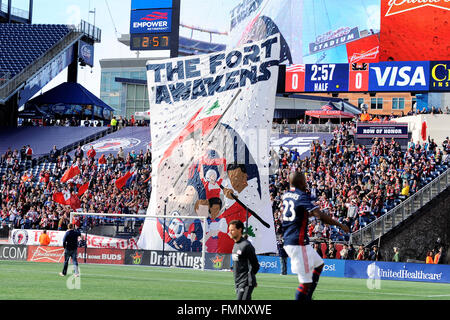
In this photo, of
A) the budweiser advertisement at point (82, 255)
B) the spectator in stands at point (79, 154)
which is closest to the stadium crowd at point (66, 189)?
the spectator in stands at point (79, 154)

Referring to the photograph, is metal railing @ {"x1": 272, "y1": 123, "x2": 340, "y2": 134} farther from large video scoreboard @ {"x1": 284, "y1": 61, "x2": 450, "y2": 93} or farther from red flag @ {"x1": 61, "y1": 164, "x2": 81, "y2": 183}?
red flag @ {"x1": 61, "y1": 164, "x2": 81, "y2": 183}

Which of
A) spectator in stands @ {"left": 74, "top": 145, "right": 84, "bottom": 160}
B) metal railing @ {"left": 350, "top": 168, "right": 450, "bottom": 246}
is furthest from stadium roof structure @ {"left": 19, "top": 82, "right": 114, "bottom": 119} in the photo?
metal railing @ {"left": 350, "top": 168, "right": 450, "bottom": 246}

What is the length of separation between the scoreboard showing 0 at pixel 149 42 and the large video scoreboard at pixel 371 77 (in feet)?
32.4

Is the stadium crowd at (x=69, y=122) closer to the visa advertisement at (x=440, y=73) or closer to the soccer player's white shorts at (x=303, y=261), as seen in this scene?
the visa advertisement at (x=440, y=73)

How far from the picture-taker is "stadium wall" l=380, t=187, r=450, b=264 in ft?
128

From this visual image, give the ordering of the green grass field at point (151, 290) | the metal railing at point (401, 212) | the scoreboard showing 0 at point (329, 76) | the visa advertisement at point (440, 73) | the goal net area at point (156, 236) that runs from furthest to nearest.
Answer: the scoreboard showing 0 at point (329, 76)
the visa advertisement at point (440, 73)
the metal railing at point (401, 212)
the goal net area at point (156, 236)
the green grass field at point (151, 290)

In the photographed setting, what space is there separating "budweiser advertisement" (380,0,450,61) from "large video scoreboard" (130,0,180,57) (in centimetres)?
1428

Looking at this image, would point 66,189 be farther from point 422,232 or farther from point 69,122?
point 422,232

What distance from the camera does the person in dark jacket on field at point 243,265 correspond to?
1146 cm

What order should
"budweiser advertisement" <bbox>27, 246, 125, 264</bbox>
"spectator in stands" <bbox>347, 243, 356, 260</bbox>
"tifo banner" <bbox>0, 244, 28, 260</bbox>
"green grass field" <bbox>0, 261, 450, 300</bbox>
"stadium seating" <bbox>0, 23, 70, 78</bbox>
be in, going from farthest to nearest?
"stadium seating" <bbox>0, 23, 70, 78</bbox> < "tifo banner" <bbox>0, 244, 28, 260</bbox> < "budweiser advertisement" <bbox>27, 246, 125, 264</bbox> < "spectator in stands" <bbox>347, 243, 356, 260</bbox> < "green grass field" <bbox>0, 261, 450, 300</bbox>

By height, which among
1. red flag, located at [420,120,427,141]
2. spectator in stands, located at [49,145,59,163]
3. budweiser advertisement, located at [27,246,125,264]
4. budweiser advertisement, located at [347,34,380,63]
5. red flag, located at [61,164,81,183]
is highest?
budweiser advertisement, located at [347,34,380,63]

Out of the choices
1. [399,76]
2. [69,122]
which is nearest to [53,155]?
[69,122]

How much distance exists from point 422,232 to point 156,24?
22735 mm

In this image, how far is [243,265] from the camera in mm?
11602
